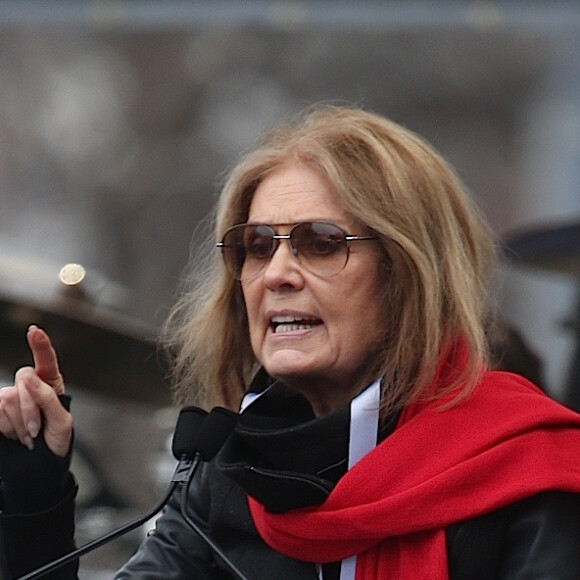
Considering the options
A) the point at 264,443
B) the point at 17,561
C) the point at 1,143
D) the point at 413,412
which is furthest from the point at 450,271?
the point at 1,143

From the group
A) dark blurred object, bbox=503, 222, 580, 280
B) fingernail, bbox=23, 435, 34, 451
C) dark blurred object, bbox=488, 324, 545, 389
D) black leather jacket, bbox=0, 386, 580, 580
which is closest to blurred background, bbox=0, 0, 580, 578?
dark blurred object, bbox=503, 222, 580, 280

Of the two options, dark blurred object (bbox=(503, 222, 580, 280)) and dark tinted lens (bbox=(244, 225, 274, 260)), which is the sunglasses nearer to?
dark tinted lens (bbox=(244, 225, 274, 260))

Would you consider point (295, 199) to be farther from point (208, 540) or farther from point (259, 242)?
point (208, 540)

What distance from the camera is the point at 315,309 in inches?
81.2

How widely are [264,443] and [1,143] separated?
289cm

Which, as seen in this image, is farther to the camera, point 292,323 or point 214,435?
point 292,323

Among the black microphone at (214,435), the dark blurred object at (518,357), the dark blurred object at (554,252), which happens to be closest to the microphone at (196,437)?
the black microphone at (214,435)

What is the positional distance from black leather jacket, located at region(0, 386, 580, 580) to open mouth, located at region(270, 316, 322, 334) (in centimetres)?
14

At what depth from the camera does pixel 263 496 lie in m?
2.03

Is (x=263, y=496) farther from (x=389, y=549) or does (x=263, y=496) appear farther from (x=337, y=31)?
(x=337, y=31)

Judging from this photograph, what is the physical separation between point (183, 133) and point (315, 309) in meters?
2.70

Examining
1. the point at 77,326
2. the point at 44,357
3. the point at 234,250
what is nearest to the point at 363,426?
the point at 234,250

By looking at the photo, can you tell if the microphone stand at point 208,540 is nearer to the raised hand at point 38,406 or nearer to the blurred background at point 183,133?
the raised hand at point 38,406

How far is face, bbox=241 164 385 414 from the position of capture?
81.1 inches
